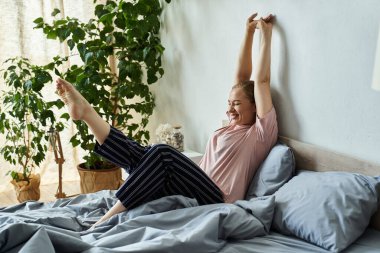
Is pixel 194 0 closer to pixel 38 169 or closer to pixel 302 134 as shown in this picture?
pixel 302 134

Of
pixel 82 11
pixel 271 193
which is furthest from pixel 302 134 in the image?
pixel 82 11

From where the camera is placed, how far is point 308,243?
141 cm

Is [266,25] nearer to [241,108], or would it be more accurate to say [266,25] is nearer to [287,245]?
[241,108]

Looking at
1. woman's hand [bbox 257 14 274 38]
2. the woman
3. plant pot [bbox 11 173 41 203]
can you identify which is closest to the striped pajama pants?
the woman

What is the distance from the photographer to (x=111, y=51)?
282cm

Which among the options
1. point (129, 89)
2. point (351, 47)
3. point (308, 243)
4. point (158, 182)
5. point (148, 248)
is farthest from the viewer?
point (129, 89)

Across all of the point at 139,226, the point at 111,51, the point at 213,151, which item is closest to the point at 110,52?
the point at 111,51

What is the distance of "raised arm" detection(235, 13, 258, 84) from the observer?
6.43 ft

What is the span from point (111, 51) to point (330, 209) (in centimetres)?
195

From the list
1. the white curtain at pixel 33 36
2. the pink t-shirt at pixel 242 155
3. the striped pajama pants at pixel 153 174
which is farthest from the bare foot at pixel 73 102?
the white curtain at pixel 33 36

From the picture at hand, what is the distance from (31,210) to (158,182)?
56 centimetres

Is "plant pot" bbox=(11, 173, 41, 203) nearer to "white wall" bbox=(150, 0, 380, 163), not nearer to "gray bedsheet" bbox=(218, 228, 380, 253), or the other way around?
"white wall" bbox=(150, 0, 380, 163)

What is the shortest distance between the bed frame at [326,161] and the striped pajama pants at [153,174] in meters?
0.40

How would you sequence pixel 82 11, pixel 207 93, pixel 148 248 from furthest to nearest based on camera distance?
pixel 82 11, pixel 207 93, pixel 148 248
